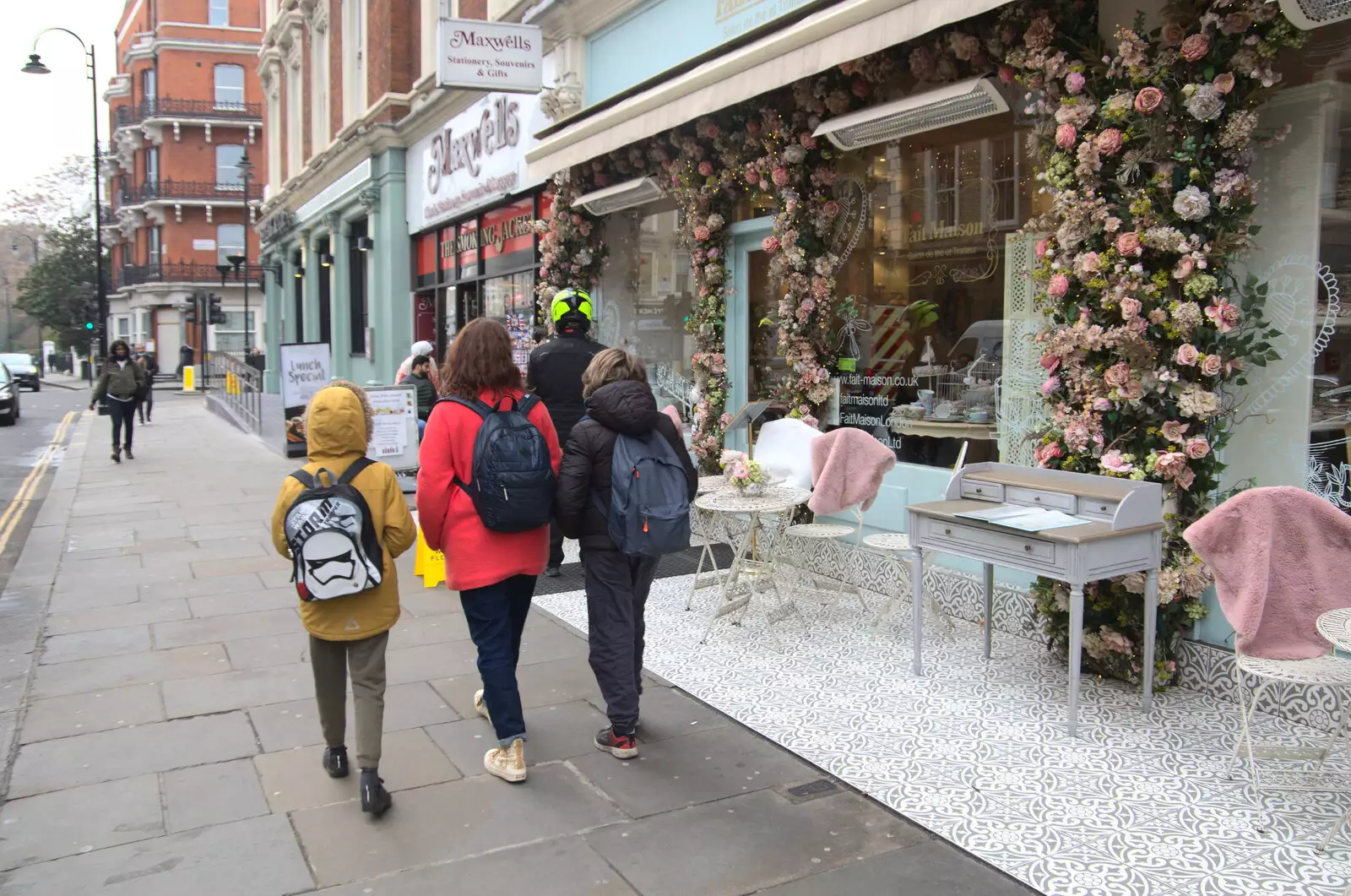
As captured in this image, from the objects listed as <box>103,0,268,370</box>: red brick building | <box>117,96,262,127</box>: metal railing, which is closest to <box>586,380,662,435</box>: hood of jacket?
<box>103,0,268,370</box>: red brick building

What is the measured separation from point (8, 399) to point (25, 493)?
41.2 ft

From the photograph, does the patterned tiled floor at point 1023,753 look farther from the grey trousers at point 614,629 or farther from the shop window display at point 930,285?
the shop window display at point 930,285

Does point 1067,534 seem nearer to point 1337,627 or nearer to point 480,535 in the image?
point 1337,627

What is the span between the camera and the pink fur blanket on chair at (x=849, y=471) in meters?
6.32

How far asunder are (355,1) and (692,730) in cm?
1852

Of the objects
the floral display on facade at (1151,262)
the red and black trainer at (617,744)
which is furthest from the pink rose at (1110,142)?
the red and black trainer at (617,744)

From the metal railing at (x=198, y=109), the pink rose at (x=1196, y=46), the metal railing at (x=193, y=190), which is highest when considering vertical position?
the metal railing at (x=198, y=109)

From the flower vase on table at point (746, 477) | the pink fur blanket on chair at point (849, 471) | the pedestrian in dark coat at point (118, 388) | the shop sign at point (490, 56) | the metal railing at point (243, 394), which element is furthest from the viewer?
the metal railing at point (243, 394)

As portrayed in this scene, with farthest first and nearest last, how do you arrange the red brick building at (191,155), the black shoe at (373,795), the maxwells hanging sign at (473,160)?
1. the red brick building at (191,155)
2. the maxwells hanging sign at (473,160)
3. the black shoe at (373,795)

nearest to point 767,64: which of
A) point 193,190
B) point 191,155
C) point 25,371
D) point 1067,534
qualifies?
point 1067,534

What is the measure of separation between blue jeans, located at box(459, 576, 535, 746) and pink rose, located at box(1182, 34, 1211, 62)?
12.0 feet

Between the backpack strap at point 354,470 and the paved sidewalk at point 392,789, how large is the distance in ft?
4.09

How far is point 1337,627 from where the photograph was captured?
348cm

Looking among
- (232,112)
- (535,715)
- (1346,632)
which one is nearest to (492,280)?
(535,715)
